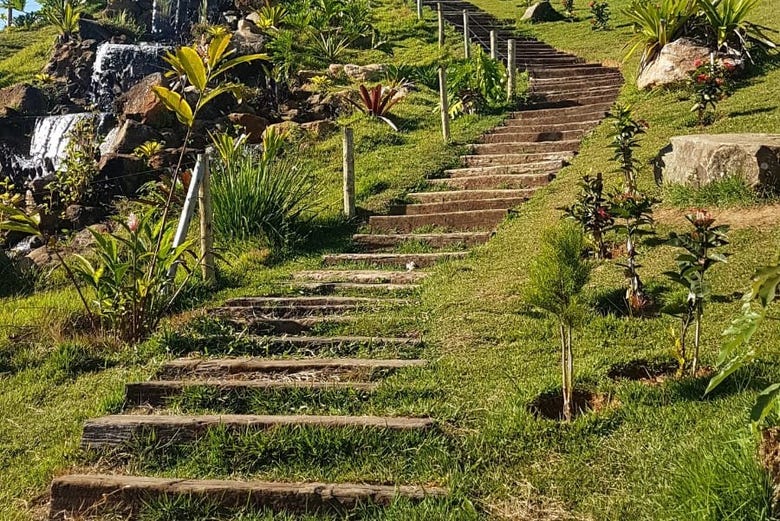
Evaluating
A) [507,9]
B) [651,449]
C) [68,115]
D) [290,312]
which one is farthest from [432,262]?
[507,9]

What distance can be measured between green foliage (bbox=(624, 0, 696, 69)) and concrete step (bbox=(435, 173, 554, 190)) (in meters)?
4.27

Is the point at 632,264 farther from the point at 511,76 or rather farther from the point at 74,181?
the point at 511,76

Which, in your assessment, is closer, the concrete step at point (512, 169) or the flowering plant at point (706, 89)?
the flowering plant at point (706, 89)

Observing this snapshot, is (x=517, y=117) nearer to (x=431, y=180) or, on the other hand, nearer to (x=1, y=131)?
(x=431, y=180)

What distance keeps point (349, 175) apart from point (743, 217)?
4256 millimetres

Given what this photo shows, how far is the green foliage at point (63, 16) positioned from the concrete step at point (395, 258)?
1751 centimetres

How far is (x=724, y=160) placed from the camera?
21.4 feet

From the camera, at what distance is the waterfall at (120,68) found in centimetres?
1789

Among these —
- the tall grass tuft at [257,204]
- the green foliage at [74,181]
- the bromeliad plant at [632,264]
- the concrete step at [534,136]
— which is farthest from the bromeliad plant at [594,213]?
the green foliage at [74,181]

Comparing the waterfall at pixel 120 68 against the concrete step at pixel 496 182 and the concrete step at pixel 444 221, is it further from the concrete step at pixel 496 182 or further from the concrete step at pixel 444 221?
the concrete step at pixel 444 221

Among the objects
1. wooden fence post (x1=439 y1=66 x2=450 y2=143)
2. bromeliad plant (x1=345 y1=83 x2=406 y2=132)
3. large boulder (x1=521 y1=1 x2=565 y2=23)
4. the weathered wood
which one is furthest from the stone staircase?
large boulder (x1=521 y1=1 x2=565 y2=23)

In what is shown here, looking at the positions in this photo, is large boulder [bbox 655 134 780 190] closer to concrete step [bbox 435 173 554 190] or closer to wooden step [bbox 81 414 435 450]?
concrete step [bbox 435 173 554 190]

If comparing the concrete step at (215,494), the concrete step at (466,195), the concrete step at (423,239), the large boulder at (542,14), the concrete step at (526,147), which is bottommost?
the concrete step at (215,494)

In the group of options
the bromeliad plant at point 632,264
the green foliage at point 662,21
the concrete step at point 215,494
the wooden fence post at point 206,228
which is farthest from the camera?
the green foliage at point 662,21
